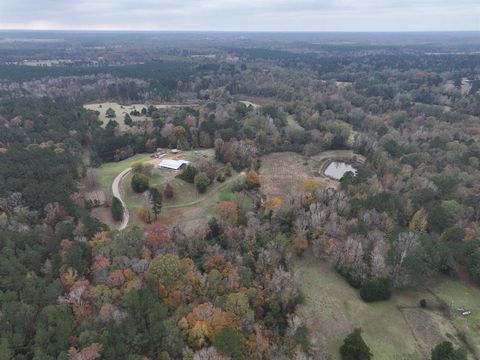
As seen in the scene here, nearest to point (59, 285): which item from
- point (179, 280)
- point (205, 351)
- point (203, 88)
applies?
point (179, 280)

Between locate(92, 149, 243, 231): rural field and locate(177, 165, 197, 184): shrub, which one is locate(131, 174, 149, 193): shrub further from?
locate(177, 165, 197, 184): shrub

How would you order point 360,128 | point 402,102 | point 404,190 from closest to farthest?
point 404,190, point 360,128, point 402,102

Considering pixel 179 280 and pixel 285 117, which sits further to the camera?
pixel 285 117

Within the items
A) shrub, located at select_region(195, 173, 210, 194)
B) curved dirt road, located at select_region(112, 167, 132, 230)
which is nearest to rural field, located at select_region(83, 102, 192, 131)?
curved dirt road, located at select_region(112, 167, 132, 230)

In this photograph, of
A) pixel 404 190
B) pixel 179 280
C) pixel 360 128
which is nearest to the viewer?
pixel 179 280

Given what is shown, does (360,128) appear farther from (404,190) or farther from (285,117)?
(404,190)
